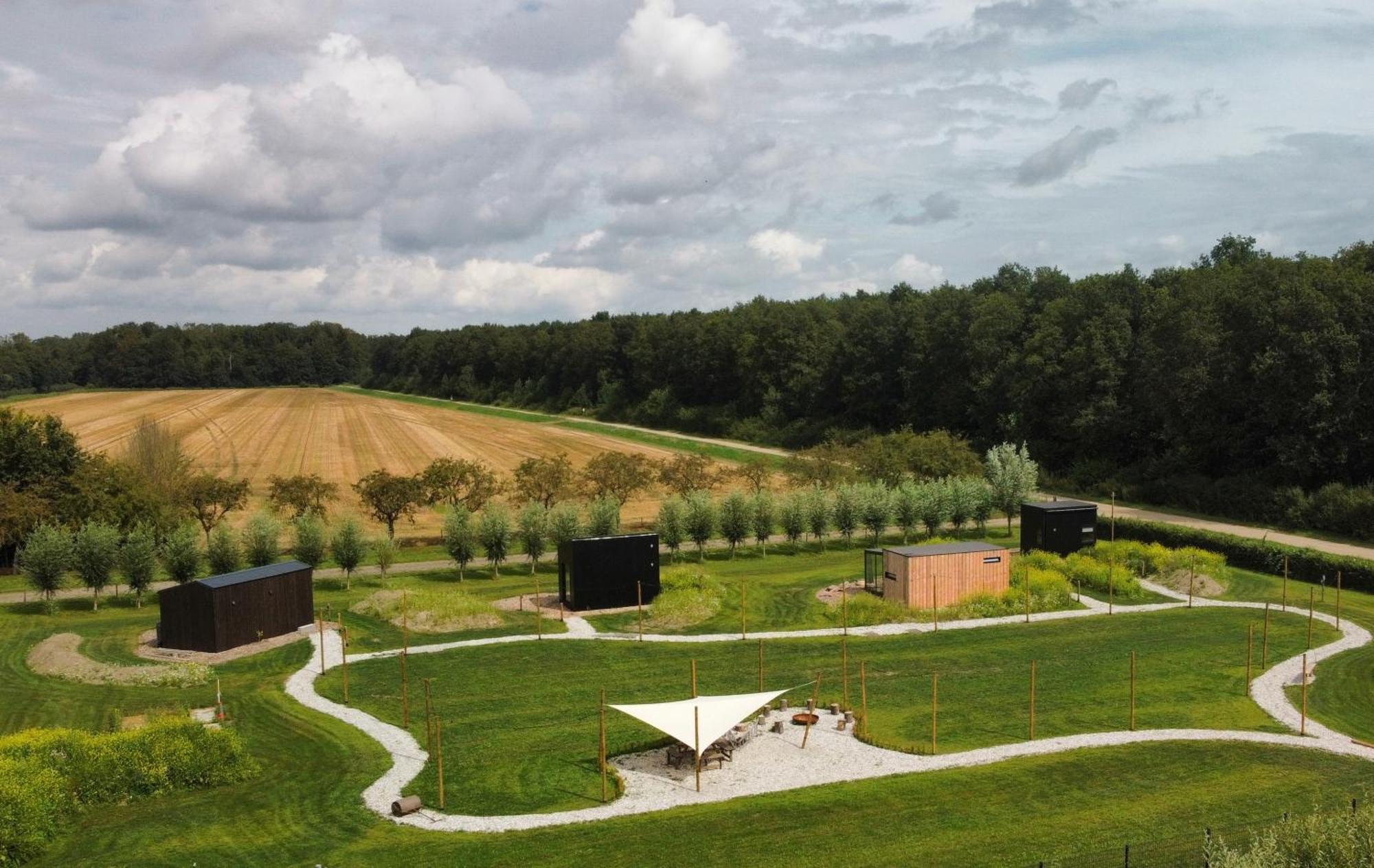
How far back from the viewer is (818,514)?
173ft

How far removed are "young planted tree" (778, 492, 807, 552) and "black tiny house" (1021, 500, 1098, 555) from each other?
11275mm

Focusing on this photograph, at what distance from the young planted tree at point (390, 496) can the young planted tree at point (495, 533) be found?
7.26 meters

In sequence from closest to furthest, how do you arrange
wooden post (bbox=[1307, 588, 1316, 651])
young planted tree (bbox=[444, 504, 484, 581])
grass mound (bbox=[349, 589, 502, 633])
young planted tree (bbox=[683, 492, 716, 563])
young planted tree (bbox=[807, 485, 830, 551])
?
wooden post (bbox=[1307, 588, 1316, 651]) < grass mound (bbox=[349, 589, 502, 633]) < young planted tree (bbox=[444, 504, 484, 581]) < young planted tree (bbox=[683, 492, 716, 563]) < young planted tree (bbox=[807, 485, 830, 551])

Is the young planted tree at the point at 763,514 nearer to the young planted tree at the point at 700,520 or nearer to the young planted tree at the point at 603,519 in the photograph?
the young planted tree at the point at 700,520

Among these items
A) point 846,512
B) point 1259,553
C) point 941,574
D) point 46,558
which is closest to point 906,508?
point 846,512

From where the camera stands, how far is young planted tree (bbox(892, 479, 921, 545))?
53906 millimetres

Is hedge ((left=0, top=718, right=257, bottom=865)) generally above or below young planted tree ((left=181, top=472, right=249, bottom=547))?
below

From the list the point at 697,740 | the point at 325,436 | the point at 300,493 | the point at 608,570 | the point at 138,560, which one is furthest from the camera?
the point at 325,436

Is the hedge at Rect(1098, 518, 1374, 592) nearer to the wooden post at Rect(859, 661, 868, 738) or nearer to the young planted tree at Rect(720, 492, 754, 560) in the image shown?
the young planted tree at Rect(720, 492, 754, 560)

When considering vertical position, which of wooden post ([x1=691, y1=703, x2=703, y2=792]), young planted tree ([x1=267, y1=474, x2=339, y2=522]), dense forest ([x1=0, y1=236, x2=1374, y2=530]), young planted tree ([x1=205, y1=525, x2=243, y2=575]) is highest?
dense forest ([x1=0, y1=236, x2=1374, y2=530])

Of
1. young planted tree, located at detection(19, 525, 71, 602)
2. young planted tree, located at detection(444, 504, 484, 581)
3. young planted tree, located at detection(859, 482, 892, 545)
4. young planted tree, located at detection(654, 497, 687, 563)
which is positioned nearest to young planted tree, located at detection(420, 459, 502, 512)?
young planted tree, located at detection(444, 504, 484, 581)

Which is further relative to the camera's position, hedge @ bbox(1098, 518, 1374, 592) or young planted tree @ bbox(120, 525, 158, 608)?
hedge @ bbox(1098, 518, 1374, 592)

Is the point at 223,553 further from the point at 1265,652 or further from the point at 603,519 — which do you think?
the point at 1265,652

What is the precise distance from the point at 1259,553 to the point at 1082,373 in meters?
31.0
